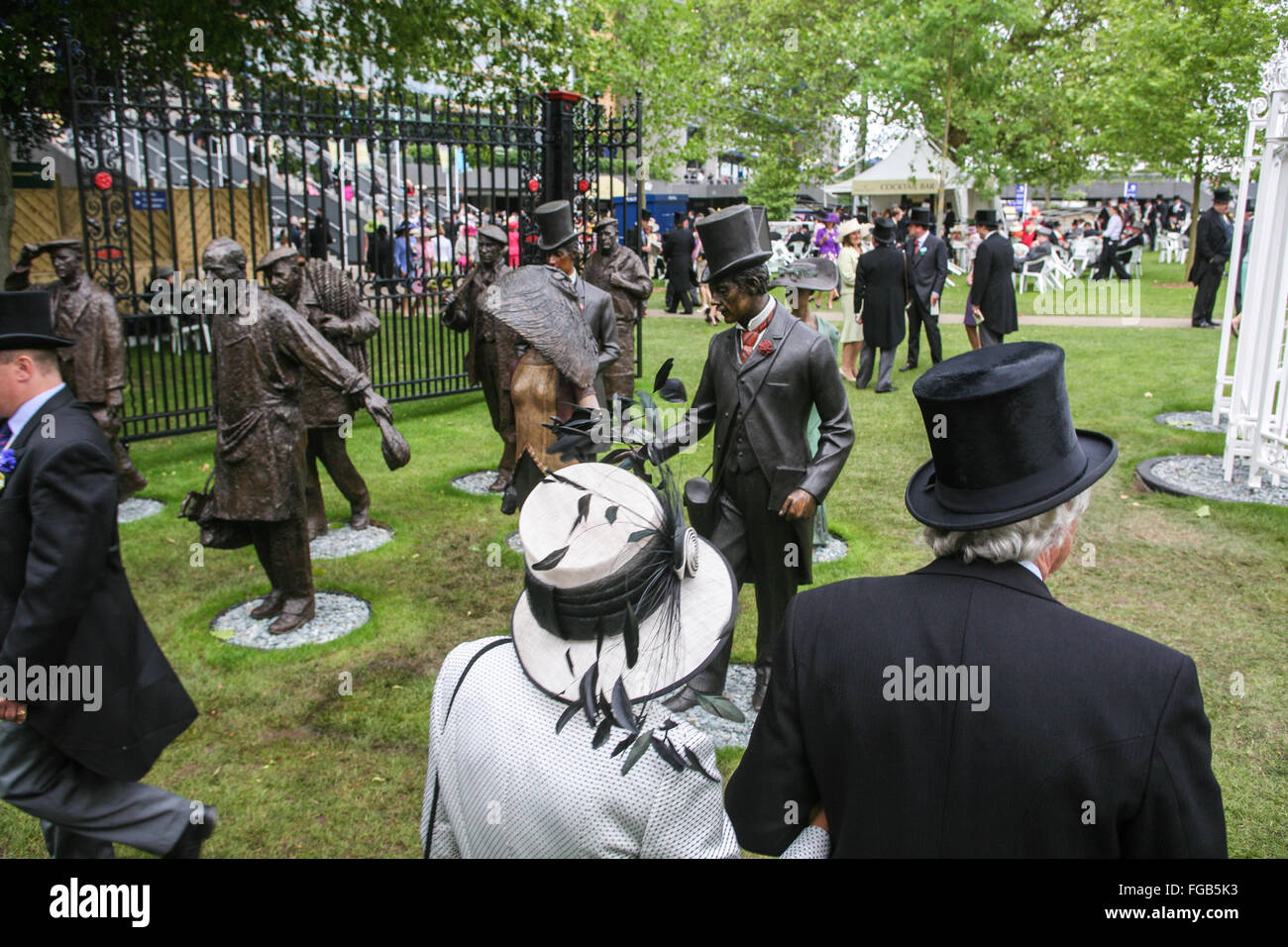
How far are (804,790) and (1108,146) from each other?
2923 cm

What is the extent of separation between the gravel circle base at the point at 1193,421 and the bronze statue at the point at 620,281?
561 centimetres

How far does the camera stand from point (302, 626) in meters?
6.06

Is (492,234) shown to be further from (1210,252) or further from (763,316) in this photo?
(1210,252)

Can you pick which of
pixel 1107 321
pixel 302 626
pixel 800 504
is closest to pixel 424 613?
pixel 302 626

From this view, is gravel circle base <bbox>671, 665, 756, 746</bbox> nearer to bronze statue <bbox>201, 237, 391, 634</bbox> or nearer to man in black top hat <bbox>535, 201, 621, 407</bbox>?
man in black top hat <bbox>535, 201, 621, 407</bbox>

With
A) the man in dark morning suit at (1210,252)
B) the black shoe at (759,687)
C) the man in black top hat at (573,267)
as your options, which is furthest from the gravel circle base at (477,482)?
the man in dark morning suit at (1210,252)

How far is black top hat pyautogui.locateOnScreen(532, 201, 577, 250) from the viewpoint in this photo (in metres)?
6.38

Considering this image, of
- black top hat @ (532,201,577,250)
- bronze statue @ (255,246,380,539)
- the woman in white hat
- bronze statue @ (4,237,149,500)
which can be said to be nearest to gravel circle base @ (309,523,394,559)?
bronze statue @ (255,246,380,539)

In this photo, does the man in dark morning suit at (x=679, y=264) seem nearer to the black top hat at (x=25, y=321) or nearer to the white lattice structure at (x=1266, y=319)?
the white lattice structure at (x=1266, y=319)

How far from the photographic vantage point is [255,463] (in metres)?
5.54

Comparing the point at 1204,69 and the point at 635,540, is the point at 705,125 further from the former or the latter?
the point at 635,540

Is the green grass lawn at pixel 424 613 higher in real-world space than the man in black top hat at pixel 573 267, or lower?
lower

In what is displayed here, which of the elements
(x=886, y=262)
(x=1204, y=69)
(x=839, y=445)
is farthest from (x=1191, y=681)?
(x=1204, y=69)

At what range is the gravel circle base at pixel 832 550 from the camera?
6957mm
